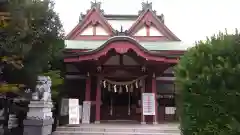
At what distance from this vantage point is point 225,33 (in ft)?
17.7

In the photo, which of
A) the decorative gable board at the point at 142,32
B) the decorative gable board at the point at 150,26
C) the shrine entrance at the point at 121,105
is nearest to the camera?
the shrine entrance at the point at 121,105

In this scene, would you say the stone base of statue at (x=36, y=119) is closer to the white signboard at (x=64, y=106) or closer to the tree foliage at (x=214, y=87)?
the white signboard at (x=64, y=106)

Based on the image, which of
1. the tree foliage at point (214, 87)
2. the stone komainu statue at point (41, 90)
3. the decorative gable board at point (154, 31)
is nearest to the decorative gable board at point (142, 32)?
the decorative gable board at point (154, 31)

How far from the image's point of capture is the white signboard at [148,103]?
44.7ft

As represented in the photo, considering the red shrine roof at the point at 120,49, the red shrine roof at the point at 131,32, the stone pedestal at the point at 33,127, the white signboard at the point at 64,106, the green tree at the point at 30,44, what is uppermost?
the red shrine roof at the point at 131,32

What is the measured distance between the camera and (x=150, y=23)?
17.5 meters

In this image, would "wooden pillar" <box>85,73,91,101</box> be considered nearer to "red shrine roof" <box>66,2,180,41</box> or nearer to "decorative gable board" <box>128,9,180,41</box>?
"red shrine roof" <box>66,2,180,41</box>

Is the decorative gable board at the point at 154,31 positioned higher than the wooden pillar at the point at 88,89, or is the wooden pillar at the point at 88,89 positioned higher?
the decorative gable board at the point at 154,31

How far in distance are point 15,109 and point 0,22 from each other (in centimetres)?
608

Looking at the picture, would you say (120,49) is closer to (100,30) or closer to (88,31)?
(100,30)

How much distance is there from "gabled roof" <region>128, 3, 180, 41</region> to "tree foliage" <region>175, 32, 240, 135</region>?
11.5 m

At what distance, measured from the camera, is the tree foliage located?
4836mm

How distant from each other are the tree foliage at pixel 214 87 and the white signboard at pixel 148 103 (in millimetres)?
7860

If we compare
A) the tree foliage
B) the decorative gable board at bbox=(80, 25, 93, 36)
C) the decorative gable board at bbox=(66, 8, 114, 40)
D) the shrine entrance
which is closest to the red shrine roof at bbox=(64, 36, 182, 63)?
the shrine entrance
